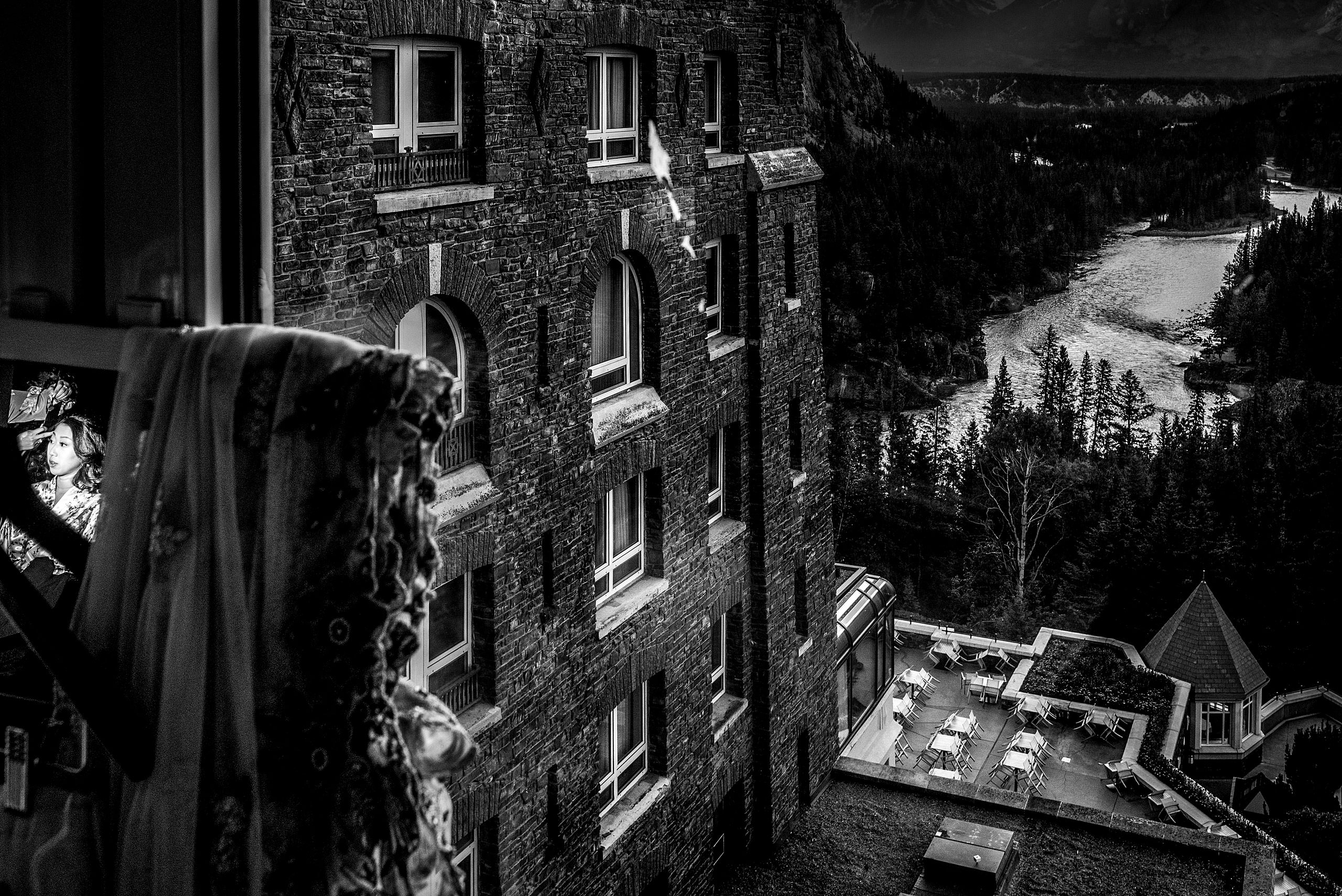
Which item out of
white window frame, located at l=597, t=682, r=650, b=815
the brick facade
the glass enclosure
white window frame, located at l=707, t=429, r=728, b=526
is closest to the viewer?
the brick facade

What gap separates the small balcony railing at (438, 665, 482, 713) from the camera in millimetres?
11016

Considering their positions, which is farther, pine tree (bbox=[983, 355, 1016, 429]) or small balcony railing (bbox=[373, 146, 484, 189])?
pine tree (bbox=[983, 355, 1016, 429])

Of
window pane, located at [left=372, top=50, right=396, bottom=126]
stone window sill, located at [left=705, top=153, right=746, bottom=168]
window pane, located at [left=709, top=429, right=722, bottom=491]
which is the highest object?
stone window sill, located at [left=705, top=153, right=746, bottom=168]

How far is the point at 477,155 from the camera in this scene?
10.8 meters

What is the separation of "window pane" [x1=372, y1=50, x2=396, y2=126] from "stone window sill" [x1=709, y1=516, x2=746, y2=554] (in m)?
7.62

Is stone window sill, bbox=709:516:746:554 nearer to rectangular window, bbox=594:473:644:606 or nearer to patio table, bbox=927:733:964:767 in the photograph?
rectangular window, bbox=594:473:644:606

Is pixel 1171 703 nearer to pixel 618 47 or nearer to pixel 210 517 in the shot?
pixel 618 47

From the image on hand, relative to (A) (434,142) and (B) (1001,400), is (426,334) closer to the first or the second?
(A) (434,142)

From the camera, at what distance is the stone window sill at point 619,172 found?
12594mm

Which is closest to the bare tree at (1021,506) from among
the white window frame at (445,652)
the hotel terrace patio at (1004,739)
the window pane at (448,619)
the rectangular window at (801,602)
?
the hotel terrace patio at (1004,739)

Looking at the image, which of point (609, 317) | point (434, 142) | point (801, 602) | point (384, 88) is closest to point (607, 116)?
point (609, 317)

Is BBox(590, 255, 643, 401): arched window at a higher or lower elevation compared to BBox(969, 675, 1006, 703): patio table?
higher

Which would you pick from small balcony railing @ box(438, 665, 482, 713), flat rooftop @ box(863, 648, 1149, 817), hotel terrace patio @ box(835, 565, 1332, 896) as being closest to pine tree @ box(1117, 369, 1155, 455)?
hotel terrace patio @ box(835, 565, 1332, 896)

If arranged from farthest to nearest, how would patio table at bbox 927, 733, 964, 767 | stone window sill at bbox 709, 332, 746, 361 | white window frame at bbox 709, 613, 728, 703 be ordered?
patio table at bbox 927, 733, 964, 767 → white window frame at bbox 709, 613, 728, 703 → stone window sill at bbox 709, 332, 746, 361
